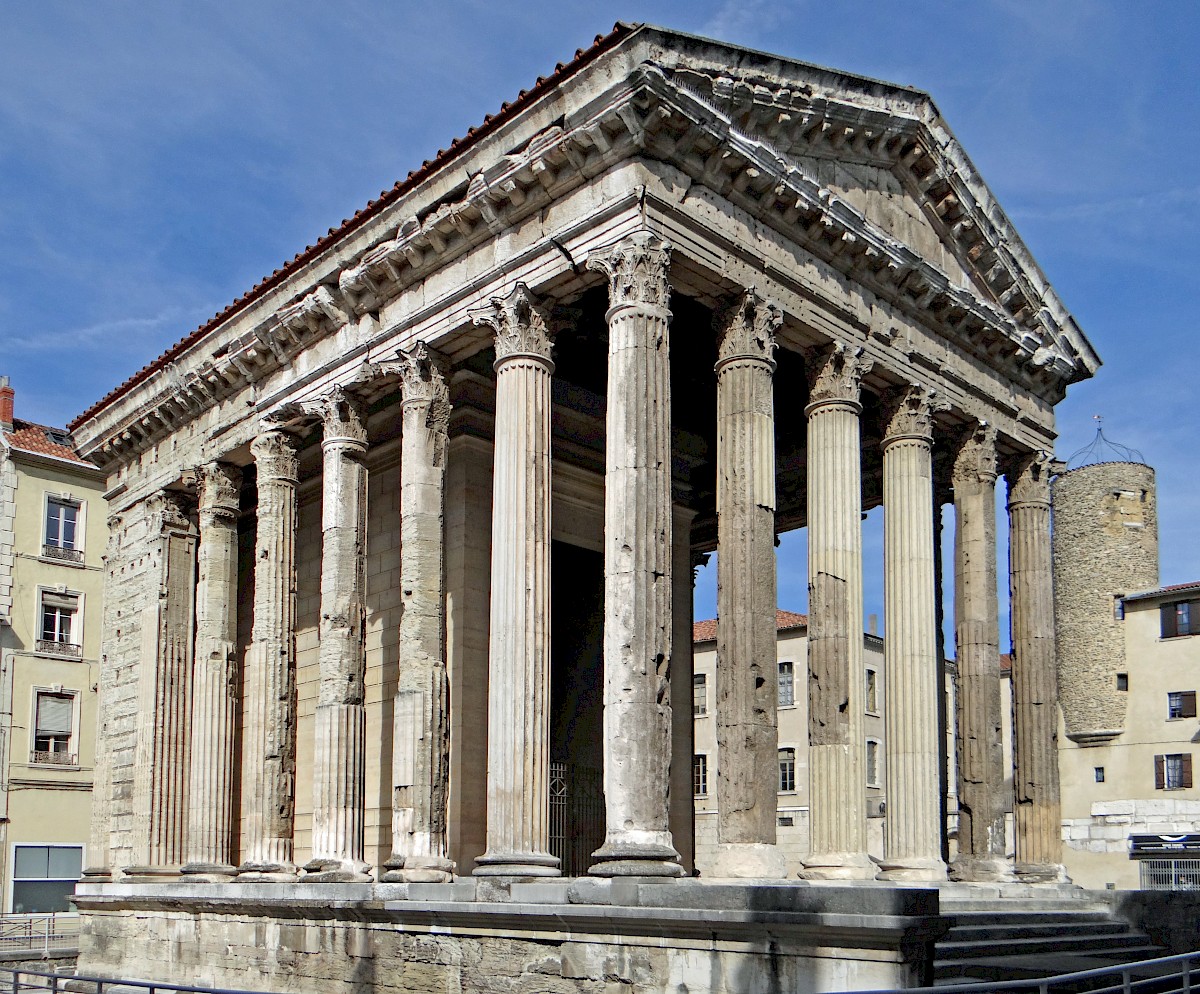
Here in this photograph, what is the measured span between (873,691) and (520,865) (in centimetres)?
3102

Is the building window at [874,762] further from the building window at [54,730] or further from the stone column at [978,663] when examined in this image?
the stone column at [978,663]

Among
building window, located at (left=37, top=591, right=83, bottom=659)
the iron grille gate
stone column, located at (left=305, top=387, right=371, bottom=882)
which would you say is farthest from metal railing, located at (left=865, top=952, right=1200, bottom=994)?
building window, located at (left=37, top=591, right=83, bottom=659)

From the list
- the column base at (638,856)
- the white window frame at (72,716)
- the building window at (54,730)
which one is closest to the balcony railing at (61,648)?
the white window frame at (72,716)

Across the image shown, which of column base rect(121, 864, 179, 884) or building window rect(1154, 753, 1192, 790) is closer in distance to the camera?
column base rect(121, 864, 179, 884)

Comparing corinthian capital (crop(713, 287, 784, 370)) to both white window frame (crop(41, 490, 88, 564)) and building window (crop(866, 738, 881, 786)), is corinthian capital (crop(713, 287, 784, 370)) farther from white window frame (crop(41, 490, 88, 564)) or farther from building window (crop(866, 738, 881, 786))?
building window (crop(866, 738, 881, 786))

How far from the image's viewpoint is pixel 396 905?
45.3 ft

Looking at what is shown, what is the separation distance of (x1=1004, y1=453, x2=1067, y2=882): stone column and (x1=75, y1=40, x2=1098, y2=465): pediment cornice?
199 cm

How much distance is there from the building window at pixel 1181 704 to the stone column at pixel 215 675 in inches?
1108

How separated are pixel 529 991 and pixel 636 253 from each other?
692 centimetres

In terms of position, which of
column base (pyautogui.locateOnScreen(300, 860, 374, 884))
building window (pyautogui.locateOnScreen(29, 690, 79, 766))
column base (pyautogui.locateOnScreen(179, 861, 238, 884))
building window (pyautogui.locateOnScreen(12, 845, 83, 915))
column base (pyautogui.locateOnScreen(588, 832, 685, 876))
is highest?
building window (pyautogui.locateOnScreen(29, 690, 79, 766))

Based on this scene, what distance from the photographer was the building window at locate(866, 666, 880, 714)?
138ft

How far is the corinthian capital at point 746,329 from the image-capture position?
14406 mm

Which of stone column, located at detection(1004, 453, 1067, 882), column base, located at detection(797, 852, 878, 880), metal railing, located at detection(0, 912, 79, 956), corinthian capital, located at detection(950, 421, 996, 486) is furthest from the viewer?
metal railing, located at detection(0, 912, 79, 956)

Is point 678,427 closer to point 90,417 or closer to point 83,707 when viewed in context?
point 90,417
